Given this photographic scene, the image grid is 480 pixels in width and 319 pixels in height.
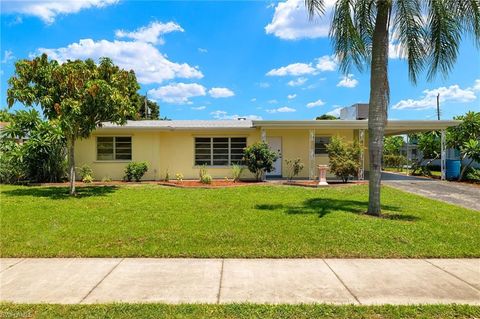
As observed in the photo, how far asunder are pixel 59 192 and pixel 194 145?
7.46m

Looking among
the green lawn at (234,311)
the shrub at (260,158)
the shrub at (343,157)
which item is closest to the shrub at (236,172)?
the shrub at (260,158)

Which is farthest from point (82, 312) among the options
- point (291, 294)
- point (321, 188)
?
point (321, 188)

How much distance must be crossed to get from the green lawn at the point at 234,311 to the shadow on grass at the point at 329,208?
16.3 feet

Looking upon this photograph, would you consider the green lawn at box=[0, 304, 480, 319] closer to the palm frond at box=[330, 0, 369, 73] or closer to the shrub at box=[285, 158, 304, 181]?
the palm frond at box=[330, 0, 369, 73]

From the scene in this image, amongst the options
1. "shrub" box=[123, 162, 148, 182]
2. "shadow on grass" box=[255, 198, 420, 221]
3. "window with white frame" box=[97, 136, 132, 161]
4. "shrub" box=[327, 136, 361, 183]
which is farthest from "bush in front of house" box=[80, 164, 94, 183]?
"shrub" box=[327, 136, 361, 183]

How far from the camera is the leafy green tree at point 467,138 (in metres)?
19.1

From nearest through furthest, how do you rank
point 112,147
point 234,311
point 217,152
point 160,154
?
point 234,311 < point 112,147 < point 160,154 < point 217,152

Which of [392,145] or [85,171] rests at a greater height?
[392,145]

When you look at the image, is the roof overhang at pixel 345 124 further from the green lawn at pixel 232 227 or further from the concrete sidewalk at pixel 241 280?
the concrete sidewalk at pixel 241 280

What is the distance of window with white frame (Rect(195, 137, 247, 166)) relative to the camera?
65.3 ft

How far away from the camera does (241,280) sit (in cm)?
518

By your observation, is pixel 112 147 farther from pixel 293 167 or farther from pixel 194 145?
pixel 293 167

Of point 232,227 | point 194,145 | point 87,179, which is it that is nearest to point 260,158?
point 194,145

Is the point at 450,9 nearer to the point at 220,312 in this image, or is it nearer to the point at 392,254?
the point at 392,254
